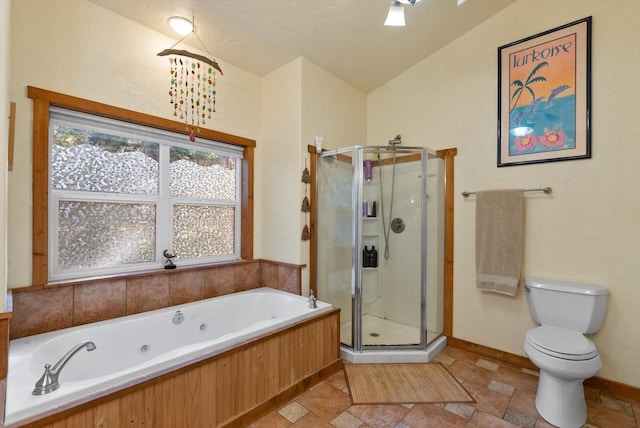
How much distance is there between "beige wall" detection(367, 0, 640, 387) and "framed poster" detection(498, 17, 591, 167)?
0.05 metres

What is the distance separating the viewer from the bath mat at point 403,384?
1950 mm

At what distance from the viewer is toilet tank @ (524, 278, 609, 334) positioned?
1950 millimetres

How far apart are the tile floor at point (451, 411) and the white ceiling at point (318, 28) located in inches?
106

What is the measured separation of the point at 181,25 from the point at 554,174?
2.97m

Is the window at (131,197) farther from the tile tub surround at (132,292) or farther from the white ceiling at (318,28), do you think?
the white ceiling at (318,28)

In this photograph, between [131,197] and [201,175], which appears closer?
[131,197]

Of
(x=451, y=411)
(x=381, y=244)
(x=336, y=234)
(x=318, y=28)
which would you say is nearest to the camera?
(x=451, y=411)

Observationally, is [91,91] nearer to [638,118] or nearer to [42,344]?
[42,344]

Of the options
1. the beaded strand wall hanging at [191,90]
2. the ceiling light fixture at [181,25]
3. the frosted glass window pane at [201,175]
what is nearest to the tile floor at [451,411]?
the frosted glass window pane at [201,175]

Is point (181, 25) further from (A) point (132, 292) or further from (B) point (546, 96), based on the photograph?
(B) point (546, 96)

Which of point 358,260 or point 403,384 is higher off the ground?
point 358,260

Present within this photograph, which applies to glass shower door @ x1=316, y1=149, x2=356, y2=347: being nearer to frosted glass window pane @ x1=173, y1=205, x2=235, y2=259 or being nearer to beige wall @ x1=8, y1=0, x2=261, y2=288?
frosted glass window pane @ x1=173, y1=205, x2=235, y2=259

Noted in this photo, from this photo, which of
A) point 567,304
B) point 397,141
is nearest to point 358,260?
point 397,141

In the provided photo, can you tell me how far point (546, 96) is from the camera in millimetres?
2254
